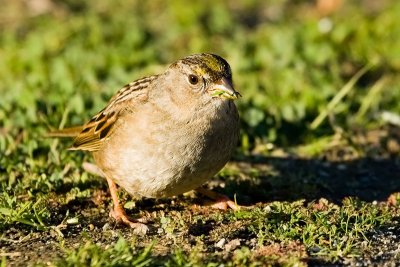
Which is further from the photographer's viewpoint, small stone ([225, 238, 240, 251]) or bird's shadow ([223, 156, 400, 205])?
bird's shadow ([223, 156, 400, 205])

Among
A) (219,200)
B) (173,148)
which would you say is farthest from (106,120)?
(219,200)

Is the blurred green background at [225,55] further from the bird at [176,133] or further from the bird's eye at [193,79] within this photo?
the bird's eye at [193,79]

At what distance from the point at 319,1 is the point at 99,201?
6.59 m

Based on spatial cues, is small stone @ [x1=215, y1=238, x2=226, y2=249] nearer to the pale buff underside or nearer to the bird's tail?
the pale buff underside

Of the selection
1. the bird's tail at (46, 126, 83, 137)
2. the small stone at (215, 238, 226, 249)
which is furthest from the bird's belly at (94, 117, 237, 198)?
the bird's tail at (46, 126, 83, 137)

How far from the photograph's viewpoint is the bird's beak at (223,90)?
5.35m

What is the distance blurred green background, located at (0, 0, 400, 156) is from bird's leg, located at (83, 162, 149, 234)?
2.31 feet

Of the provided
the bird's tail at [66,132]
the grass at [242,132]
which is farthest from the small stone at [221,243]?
the bird's tail at [66,132]

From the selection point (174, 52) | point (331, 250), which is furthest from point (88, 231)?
point (174, 52)

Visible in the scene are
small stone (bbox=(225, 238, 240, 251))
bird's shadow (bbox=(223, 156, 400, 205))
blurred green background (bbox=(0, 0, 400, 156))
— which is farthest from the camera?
blurred green background (bbox=(0, 0, 400, 156))

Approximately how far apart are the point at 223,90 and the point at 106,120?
1.10 m

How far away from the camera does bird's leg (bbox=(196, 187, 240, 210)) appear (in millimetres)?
5815

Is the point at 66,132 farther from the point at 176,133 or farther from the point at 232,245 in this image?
the point at 232,245

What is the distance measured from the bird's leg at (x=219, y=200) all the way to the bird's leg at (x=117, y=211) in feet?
2.15
